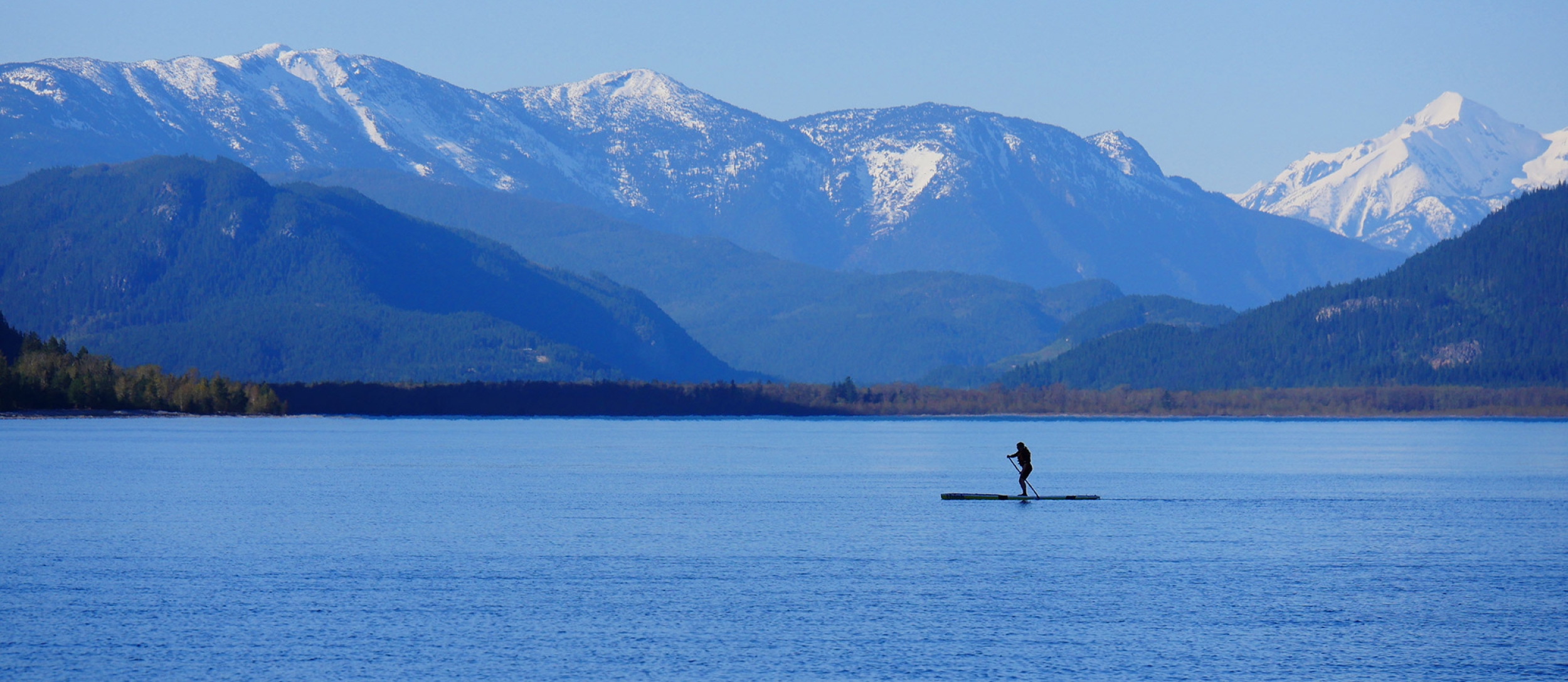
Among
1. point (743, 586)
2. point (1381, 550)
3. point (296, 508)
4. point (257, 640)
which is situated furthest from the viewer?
point (296, 508)

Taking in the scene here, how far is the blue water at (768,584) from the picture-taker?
59156 millimetres

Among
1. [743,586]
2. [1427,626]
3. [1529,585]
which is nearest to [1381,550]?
[1529,585]

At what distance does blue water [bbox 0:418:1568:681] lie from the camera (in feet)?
194

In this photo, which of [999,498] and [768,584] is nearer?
[768,584]

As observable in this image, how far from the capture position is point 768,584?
251 feet

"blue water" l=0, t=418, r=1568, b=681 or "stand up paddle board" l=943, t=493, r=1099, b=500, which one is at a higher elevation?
"stand up paddle board" l=943, t=493, r=1099, b=500

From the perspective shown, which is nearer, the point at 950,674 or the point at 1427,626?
the point at 950,674

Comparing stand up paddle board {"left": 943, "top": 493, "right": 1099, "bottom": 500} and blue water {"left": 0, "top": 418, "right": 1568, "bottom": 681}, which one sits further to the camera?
stand up paddle board {"left": 943, "top": 493, "right": 1099, "bottom": 500}

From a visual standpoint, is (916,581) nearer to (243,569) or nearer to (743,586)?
(743,586)

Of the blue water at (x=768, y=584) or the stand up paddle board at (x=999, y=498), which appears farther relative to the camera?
the stand up paddle board at (x=999, y=498)

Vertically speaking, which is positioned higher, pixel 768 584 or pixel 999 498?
pixel 999 498

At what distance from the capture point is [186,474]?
150m

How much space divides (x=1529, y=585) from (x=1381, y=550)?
1433 centimetres

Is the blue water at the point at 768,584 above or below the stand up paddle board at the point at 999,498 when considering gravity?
below
